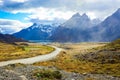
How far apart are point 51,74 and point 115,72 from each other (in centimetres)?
2155

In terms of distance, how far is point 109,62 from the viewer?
83375 mm

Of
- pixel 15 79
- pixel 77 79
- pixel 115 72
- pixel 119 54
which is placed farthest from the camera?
pixel 119 54

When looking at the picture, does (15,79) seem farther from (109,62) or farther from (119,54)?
(119,54)

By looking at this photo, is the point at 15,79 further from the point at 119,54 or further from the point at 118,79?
the point at 119,54

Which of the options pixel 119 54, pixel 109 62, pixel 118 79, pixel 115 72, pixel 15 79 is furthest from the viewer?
pixel 119 54

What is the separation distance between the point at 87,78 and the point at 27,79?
1261 cm

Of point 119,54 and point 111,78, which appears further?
point 119,54

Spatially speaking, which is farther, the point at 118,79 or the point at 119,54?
the point at 119,54

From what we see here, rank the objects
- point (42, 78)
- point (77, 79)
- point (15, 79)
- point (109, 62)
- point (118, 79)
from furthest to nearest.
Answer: point (109, 62) < point (118, 79) < point (77, 79) < point (42, 78) < point (15, 79)

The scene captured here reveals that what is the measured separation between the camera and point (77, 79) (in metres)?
46.9

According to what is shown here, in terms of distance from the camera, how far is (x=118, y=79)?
51.5 meters

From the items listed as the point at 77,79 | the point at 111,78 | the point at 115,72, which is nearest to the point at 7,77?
the point at 77,79

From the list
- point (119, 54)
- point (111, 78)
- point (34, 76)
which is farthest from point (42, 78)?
point (119, 54)

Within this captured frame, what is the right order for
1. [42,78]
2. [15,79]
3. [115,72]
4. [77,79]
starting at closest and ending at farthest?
[15,79]
[42,78]
[77,79]
[115,72]
